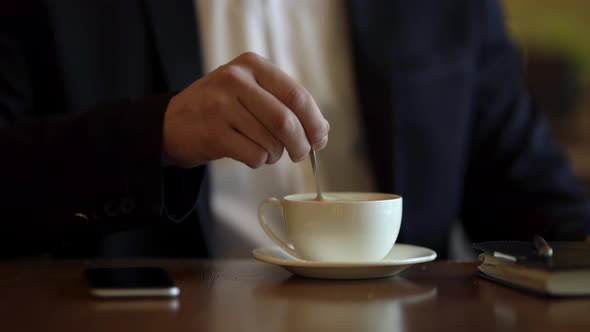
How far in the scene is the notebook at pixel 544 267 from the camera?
1.77 feet

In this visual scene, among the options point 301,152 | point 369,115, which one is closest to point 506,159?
point 369,115

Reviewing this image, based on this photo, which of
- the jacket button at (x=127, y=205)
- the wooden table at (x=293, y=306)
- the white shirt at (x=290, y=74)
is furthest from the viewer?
the white shirt at (x=290, y=74)

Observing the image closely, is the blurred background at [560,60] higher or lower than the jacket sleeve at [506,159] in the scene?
higher

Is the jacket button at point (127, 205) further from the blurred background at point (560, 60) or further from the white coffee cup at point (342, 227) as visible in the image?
the blurred background at point (560, 60)

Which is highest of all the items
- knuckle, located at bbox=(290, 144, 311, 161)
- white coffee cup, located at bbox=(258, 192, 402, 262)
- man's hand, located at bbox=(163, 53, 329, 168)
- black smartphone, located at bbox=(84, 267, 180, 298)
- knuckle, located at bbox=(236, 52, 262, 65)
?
knuckle, located at bbox=(236, 52, 262, 65)

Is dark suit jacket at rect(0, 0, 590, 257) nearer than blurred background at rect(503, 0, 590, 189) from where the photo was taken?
Yes

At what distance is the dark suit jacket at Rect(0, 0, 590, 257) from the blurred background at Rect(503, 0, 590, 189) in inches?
26.3

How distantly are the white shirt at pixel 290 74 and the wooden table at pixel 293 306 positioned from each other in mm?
406

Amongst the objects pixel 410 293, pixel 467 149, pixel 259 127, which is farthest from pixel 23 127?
pixel 467 149

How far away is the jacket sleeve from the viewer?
113 centimetres

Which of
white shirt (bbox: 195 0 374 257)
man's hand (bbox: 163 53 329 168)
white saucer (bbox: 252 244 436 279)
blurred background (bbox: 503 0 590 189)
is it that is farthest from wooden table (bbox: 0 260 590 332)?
blurred background (bbox: 503 0 590 189)

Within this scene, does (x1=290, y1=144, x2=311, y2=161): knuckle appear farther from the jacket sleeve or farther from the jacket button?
the jacket sleeve

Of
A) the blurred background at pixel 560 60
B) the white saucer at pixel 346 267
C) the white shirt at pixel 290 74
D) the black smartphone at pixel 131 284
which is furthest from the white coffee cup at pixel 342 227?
the blurred background at pixel 560 60

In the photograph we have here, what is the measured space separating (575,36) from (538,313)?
5.05 ft
